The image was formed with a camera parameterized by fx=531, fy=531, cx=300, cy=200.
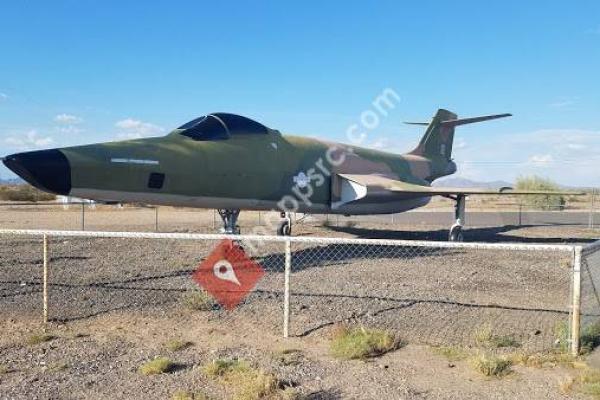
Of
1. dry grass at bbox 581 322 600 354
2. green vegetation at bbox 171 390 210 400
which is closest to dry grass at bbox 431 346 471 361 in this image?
dry grass at bbox 581 322 600 354

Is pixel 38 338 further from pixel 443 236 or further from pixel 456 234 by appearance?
pixel 443 236

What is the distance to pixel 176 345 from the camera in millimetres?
6156

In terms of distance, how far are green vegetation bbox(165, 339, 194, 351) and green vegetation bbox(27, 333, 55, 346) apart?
58.0 inches

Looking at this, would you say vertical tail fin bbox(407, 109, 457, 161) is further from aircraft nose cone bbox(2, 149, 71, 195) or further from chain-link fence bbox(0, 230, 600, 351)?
aircraft nose cone bbox(2, 149, 71, 195)

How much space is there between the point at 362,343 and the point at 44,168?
6.44 metres

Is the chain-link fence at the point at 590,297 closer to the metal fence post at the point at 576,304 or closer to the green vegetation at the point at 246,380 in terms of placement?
the metal fence post at the point at 576,304

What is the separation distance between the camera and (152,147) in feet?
36.5

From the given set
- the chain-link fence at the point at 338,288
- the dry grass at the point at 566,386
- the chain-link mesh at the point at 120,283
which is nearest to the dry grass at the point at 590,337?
the chain-link fence at the point at 338,288

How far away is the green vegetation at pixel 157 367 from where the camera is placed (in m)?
5.28

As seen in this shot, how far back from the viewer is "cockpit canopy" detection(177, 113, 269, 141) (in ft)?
40.6

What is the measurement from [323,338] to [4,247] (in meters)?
11.6

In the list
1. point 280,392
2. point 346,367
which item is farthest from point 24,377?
point 346,367

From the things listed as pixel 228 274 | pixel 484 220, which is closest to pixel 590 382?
pixel 228 274

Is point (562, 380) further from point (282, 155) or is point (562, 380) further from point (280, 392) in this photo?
point (282, 155)
